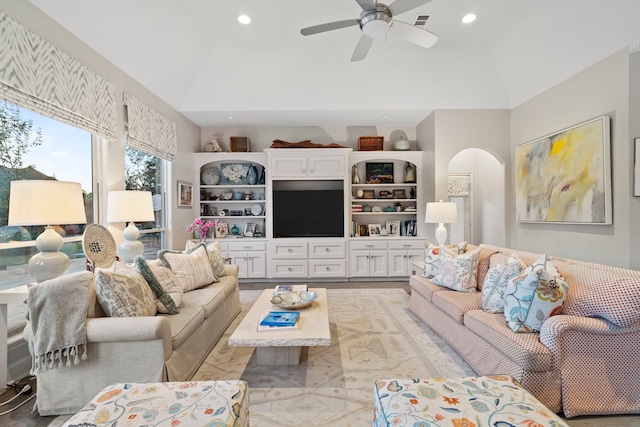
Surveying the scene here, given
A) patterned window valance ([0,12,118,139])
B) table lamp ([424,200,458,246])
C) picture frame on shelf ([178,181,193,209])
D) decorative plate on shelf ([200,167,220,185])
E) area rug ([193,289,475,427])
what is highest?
patterned window valance ([0,12,118,139])

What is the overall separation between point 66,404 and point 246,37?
3978 mm

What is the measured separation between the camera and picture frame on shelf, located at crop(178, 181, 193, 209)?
185 inches

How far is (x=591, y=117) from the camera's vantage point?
10.5ft

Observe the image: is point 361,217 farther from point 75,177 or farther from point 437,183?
point 75,177

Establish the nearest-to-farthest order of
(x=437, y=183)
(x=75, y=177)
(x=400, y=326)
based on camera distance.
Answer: (x=75, y=177) → (x=400, y=326) → (x=437, y=183)

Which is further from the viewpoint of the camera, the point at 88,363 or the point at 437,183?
the point at 437,183

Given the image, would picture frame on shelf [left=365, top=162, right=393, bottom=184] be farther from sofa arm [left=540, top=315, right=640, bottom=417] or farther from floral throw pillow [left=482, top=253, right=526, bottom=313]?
sofa arm [left=540, top=315, right=640, bottom=417]

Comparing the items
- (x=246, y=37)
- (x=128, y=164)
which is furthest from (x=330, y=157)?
(x=128, y=164)

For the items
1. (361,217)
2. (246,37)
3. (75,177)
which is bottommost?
(361,217)

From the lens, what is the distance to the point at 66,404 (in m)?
1.82

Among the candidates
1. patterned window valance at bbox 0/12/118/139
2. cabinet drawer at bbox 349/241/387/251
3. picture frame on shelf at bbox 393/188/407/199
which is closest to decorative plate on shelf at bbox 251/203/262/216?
cabinet drawer at bbox 349/241/387/251

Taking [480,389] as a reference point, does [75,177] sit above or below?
above

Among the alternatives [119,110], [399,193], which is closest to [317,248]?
[399,193]

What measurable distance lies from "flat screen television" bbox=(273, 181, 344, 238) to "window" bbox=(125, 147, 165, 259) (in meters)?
1.71
